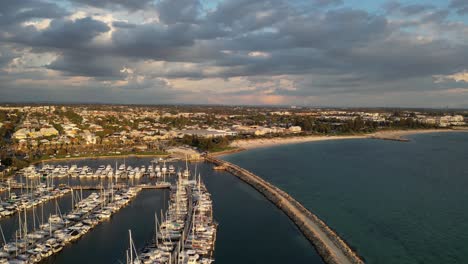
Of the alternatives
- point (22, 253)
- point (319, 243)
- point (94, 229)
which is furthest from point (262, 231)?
point (22, 253)

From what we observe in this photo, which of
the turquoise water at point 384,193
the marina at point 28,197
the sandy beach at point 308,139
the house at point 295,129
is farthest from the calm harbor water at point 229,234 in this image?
the house at point 295,129

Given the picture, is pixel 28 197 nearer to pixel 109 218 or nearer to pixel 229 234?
pixel 109 218

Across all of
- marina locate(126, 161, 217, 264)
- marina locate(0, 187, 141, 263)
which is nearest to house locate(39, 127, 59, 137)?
marina locate(0, 187, 141, 263)

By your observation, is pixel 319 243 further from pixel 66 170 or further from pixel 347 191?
pixel 66 170

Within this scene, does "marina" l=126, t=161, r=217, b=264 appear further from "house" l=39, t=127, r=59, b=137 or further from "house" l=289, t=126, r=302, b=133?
"house" l=289, t=126, r=302, b=133

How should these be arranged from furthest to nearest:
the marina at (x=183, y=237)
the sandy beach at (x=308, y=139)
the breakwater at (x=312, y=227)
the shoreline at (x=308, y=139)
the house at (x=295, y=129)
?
the house at (x=295, y=129) < the sandy beach at (x=308, y=139) < the shoreline at (x=308, y=139) < the breakwater at (x=312, y=227) < the marina at (x=183, y=237)

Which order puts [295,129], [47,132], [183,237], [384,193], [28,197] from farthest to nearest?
[295,129]
[47,132]
[384,193]
[28,197]
[183,237]

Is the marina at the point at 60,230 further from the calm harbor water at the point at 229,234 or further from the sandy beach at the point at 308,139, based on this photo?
the sandy beach at the point at 308,139

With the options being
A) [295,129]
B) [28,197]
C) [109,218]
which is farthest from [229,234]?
[295,129]
